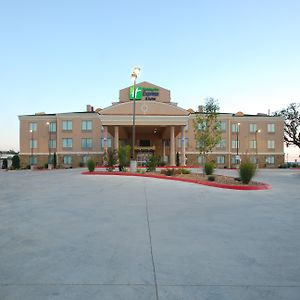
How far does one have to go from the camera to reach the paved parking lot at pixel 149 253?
308 cm

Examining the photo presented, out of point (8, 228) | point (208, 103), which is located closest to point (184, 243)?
point (8, 228)

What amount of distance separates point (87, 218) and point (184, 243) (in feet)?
9.79

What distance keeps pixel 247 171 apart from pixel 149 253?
11143mm

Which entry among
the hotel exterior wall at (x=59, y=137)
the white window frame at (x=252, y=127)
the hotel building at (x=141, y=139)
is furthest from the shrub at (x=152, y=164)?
the white window frame at (x=252, y=127)

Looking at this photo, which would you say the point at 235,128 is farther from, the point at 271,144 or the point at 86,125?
the point at 86,125

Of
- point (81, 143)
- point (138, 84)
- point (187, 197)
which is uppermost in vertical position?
point (138, 84)

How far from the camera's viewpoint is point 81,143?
171ft

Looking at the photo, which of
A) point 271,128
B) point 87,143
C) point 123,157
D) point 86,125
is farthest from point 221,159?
point 123,157

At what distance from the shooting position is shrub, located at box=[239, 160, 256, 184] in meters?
14.0

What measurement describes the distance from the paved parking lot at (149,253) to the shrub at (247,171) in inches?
249

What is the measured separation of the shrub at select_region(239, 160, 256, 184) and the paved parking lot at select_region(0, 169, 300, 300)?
632 cm

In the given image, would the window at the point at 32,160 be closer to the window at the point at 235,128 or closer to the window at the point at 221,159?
the window at the point at 221,159

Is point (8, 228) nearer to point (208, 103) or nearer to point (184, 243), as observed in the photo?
point (184, 243)

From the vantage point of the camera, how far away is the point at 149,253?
4.23 m
